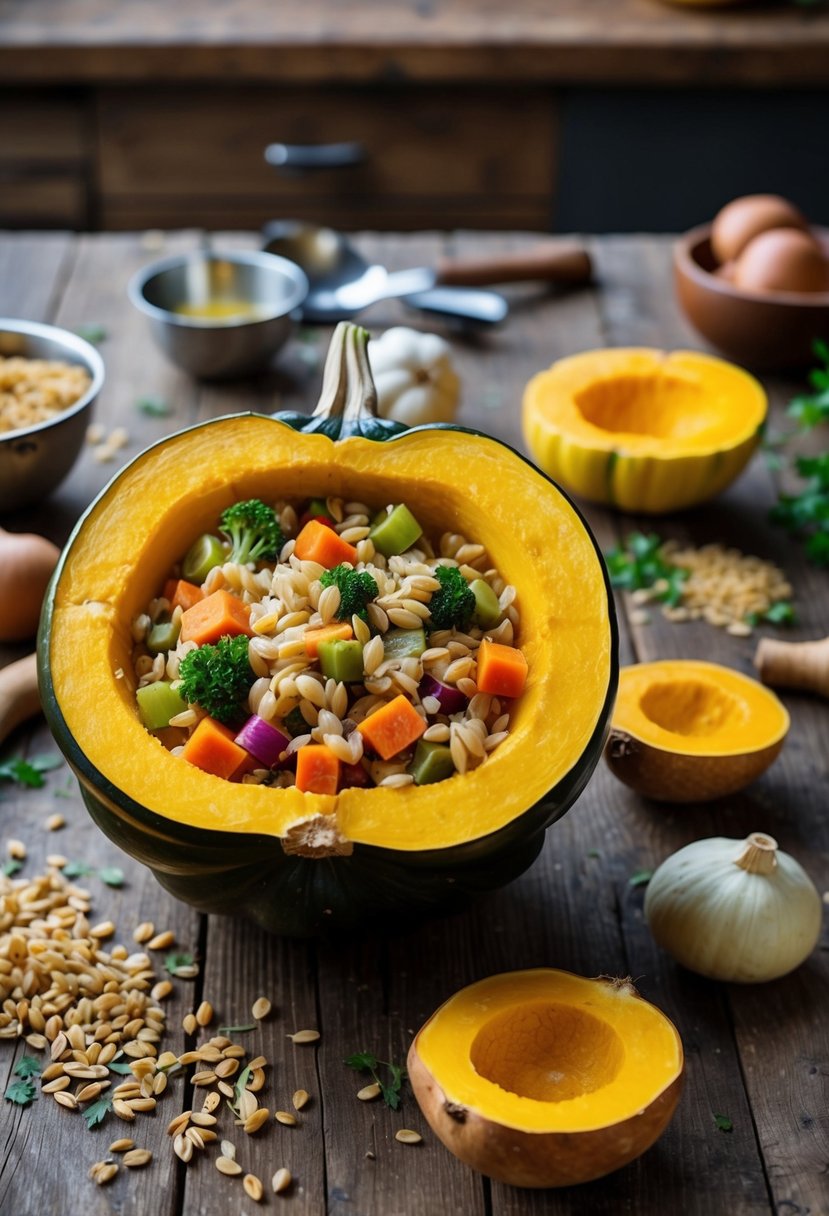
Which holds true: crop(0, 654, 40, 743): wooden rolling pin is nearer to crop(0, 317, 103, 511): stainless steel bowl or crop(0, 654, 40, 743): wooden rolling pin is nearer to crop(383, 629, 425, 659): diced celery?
crop(0, 317, 103, 511): stainless steel bowl

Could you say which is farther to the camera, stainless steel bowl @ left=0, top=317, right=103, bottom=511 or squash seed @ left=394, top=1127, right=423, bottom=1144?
stainless steel bowl @ left=0, top=317, right=103, bottom=511

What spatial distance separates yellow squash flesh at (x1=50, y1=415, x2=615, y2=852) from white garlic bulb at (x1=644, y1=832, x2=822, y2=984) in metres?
0.31

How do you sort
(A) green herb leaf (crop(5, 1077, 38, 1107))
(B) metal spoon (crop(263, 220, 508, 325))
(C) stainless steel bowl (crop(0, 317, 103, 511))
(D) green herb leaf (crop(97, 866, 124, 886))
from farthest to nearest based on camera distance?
(B) metal spoon (crop(263, 220, 508, 325)), (C) stainless steel bowl (crop(0, 317, 103, 511)), (D) green herb leaf (crop(97, 866, 124, 886)), (A) green herb leaf (crop(5, 1077, 38, 1107))

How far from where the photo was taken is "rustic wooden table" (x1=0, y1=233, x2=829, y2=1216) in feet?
4.93

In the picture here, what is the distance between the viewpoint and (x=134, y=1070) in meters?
1.63

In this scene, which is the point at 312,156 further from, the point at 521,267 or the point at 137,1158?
the point at 137,1158

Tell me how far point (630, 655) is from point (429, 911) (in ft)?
2.69

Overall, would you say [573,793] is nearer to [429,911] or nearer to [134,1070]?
[429,911]

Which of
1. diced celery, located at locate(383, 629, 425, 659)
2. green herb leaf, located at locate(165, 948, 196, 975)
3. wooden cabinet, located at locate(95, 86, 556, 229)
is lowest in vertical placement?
wooden cabinet, located at locate(95, 86, 556, 229)

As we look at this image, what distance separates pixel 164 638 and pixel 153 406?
1357mm

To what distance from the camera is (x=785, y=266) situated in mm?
3018

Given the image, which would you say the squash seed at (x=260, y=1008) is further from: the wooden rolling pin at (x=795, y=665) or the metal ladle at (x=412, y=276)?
the metal ladle at (x=412, y=276)

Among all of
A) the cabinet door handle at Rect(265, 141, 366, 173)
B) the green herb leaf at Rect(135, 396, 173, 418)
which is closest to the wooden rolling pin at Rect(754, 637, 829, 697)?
the green herb leaf at Rect(135, 396, 173, 418)

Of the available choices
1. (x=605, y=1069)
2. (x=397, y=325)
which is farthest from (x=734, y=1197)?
(x=397, y=325)
